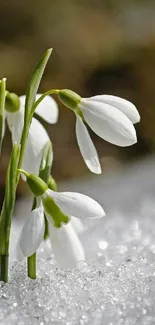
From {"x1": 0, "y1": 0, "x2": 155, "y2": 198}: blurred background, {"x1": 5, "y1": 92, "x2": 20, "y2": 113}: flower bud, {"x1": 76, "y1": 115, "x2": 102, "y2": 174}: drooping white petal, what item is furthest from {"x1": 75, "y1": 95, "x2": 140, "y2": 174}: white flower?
{"x1": 0, "y1": 0, "x2": 155, "y2": 198}: blurred background

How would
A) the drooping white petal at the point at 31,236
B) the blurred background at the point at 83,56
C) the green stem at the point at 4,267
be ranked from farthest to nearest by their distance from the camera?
the blurred background at the point at 83,56 < the green stem at the point at 4,267 < the drooping white petal at the point at 31,236

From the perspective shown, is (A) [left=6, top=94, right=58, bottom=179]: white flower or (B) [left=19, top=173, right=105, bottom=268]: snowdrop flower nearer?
(B) [left=19, top=173, right=105, bottom=268]: snowdrop flower

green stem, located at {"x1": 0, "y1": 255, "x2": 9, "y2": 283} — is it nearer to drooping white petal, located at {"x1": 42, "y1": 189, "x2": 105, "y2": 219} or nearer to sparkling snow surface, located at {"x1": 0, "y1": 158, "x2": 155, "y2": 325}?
sparkling snow surface, located at {"x1": 0, "y1": 158, "x2": 155, "y2": 325}

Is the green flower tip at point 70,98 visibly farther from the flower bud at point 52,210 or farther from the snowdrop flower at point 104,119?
the flower bud at point 52,210

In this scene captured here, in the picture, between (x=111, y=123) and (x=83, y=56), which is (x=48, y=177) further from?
(x=83, y=56)

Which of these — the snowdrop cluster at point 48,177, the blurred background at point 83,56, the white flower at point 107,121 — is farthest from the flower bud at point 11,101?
the blurred background at point 83,56

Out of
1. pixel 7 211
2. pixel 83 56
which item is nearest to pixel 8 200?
pixel 7 211

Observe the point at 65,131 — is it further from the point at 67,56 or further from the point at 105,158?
the point at 67,56
